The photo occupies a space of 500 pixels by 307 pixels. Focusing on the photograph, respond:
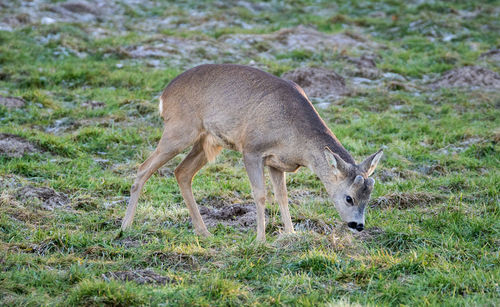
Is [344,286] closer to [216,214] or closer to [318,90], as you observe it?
[216,214]

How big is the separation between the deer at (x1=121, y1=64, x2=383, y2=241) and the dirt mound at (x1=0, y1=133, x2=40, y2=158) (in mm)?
2430

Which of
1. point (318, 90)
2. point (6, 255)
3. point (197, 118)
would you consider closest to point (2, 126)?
point (197, 118)

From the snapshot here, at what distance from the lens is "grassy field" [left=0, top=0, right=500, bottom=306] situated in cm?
509

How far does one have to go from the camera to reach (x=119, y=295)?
4605 mm

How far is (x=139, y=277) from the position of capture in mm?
5176

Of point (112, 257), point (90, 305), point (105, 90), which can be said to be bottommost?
point (105, 90)

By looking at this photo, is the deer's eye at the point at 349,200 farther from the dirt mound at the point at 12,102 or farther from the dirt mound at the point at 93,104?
the dirt mound at the point at 12,102

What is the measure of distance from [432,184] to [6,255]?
5392mm

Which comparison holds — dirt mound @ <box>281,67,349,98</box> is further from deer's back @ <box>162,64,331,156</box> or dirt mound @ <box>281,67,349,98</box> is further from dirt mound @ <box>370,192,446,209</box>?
deer's back @ <box>162,64,331,156</box>

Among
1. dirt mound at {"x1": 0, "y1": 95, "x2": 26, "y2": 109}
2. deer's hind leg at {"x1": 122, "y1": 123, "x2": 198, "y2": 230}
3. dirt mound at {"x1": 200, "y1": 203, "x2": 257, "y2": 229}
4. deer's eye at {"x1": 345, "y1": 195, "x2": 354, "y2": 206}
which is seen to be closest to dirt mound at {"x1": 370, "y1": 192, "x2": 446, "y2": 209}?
deer's eye at {"x1": 345, "y1": 195, "x2": 354, "y2": 206}

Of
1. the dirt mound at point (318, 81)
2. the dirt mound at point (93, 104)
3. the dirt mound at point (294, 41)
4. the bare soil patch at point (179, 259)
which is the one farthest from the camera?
the dirt mound at point (294, 41)

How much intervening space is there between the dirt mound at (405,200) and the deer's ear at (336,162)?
143 centimetres

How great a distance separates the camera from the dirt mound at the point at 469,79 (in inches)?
499

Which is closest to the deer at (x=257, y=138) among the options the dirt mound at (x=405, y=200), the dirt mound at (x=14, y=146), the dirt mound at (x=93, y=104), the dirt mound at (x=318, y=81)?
the dirt mound at (x=405, y=200)
